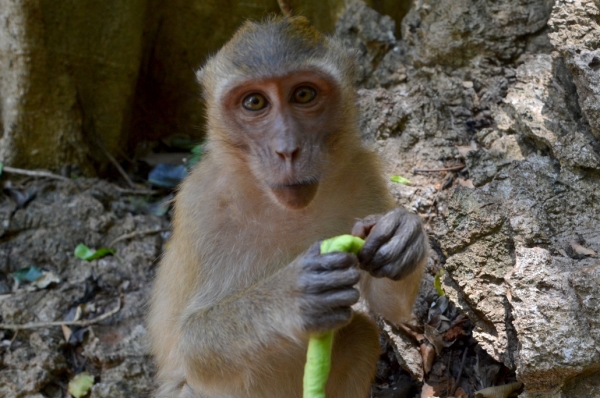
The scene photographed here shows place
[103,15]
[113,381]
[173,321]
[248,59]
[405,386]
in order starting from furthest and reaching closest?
[103,15] < [113,381] < [405,386] < [173,321] < [248,59]

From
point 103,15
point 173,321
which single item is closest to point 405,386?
point 173,321

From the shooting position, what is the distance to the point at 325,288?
2.97 meters

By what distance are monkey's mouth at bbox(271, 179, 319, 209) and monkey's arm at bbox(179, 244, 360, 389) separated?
0.33m

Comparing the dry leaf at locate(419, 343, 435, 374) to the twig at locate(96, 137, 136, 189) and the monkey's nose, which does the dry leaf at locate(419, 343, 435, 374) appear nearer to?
the monkey's nose

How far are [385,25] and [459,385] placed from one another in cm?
346

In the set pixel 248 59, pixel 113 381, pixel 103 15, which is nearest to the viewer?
pixel 248 59

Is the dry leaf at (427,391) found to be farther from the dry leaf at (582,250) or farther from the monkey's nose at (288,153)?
the monkey's nose at (288,153)

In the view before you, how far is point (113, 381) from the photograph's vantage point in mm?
5137

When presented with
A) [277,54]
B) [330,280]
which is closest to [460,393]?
[330,280]

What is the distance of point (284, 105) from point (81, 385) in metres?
3.03

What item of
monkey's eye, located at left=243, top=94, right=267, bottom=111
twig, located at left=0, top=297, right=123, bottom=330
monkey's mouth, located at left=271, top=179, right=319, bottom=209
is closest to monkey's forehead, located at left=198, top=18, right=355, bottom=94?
monkey's eye, located at left=243, top=94, right=267, bottom=111

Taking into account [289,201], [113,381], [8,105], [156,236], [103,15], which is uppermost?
[103,15]

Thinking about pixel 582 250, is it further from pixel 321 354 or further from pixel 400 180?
pixel 400 180

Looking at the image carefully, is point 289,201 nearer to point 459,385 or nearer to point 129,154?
point 459,385
